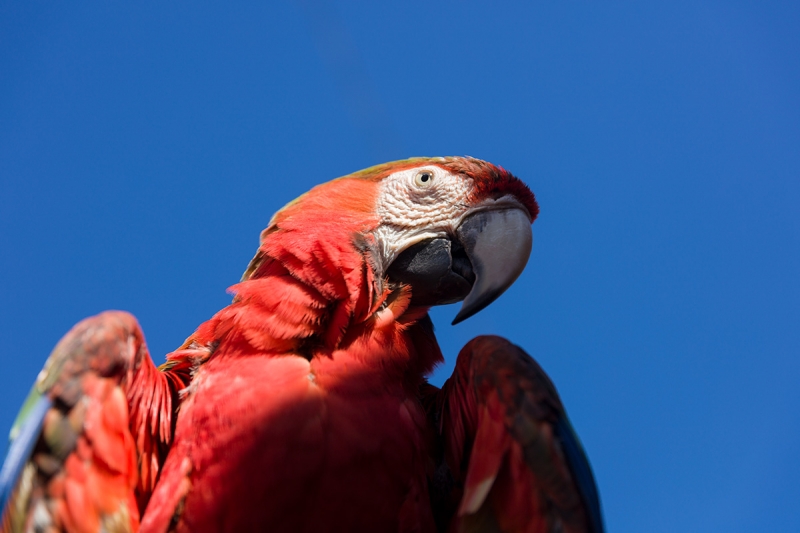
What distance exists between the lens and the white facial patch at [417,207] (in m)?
2.35

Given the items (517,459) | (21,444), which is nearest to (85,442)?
(21,444)

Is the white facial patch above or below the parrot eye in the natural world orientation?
below

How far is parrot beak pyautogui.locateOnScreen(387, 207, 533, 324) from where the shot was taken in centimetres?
231

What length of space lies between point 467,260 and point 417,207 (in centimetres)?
27

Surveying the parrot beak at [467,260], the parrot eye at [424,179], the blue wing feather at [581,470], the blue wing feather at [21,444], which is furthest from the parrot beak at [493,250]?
the blue wing feather at [21,444]

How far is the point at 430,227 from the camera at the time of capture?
241 centimetres

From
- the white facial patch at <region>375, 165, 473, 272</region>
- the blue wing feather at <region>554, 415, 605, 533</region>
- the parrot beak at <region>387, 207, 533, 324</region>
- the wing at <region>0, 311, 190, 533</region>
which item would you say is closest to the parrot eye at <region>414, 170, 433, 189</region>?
the white facial patch at <region>375, 165, 473, 272</region>

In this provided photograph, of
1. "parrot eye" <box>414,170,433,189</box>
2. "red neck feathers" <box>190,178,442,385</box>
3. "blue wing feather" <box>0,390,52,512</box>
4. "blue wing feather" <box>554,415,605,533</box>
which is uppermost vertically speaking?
"parrot eye" <box>414,170,433,189</box>

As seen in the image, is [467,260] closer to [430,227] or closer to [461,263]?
[461,263]

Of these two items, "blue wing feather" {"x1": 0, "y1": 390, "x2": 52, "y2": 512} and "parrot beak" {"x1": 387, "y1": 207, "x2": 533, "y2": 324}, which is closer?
"blue wing feather" {"x1": 0, "y1": 390, "x2": 52, "y2": 512}

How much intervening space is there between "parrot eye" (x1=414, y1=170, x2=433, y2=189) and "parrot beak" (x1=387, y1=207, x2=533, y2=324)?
21 centimetres

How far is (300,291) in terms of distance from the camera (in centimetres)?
208

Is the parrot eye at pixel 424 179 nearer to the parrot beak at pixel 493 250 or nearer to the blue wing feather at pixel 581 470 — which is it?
the parrot beak at pixel 493 250

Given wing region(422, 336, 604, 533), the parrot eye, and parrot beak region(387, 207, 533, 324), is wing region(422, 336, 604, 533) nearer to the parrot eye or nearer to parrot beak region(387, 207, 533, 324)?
parrot beak region(387, 207, 533, 324)
